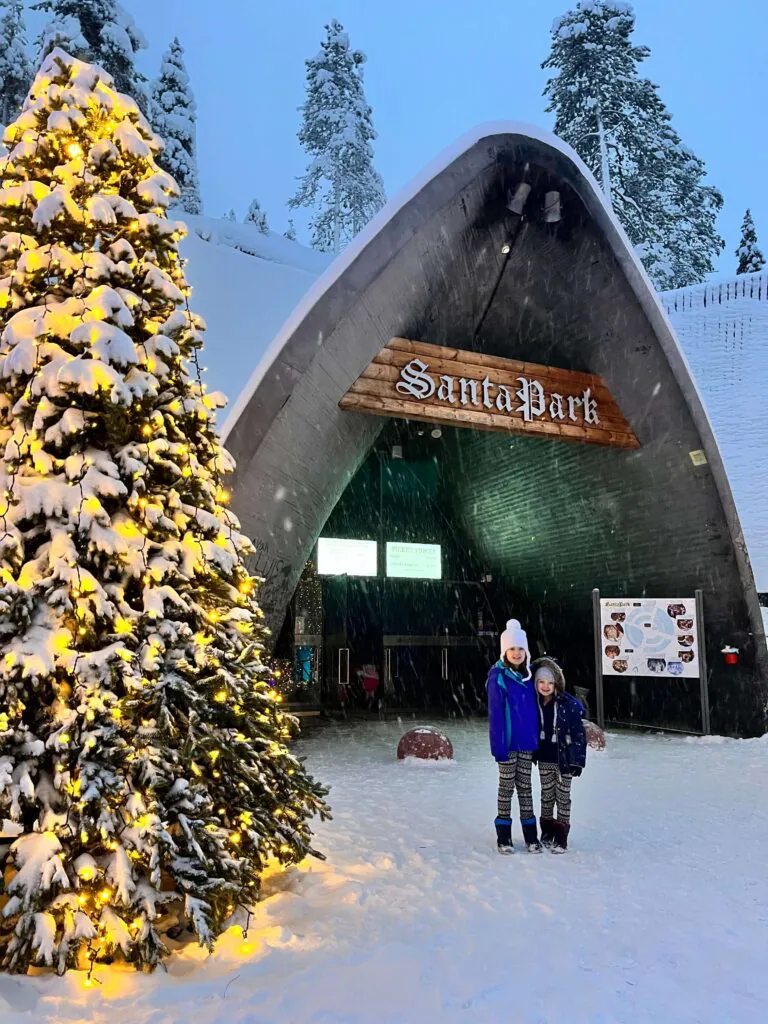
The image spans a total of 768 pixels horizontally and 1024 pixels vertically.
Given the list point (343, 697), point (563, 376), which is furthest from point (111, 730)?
point (343, 697)

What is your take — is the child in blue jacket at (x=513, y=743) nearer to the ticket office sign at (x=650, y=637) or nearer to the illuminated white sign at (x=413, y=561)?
the ticket office sign at (x=650, y=637)

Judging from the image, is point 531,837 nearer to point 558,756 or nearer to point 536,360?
point 558,756

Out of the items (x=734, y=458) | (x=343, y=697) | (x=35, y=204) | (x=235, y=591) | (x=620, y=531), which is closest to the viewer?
(x=35, y=204)

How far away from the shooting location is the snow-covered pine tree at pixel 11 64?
97.2ft

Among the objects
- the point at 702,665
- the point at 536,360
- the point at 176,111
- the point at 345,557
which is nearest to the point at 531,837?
the point at 702,665

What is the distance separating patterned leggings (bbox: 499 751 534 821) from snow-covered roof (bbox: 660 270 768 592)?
19.1m

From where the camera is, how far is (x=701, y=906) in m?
4.56

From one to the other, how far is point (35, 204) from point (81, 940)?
11.7 feet

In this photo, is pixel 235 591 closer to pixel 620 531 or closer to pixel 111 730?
pixel 111 730

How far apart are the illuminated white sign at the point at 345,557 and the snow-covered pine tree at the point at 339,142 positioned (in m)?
23.6

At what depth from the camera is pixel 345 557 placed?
18.3 metres

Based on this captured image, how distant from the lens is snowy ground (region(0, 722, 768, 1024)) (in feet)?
10.8

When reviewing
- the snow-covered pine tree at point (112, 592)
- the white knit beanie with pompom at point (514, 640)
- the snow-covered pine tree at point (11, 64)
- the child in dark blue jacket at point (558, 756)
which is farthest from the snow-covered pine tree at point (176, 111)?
the child in dark blue jacket at point (558, 756)

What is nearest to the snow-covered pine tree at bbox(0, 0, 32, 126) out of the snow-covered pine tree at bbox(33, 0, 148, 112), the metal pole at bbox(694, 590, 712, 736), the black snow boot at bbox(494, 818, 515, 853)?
the snow-covered pine tree at bbox(33, 0, 148, 112)
